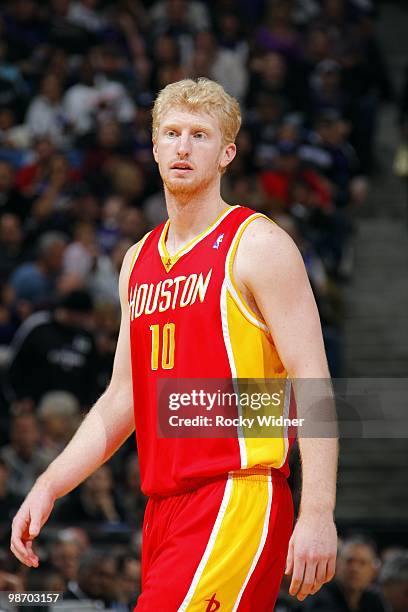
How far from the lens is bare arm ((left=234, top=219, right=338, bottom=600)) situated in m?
4.09

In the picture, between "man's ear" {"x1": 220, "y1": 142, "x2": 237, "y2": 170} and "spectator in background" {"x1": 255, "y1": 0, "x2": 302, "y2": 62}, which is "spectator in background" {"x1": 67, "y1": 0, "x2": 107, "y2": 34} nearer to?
"spectator in background" {"x1": 255, "y1": 0, "x2": 302, "y2": 62}

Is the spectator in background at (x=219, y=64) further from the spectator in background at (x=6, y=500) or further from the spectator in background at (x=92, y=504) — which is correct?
the spectator in background at (x=6, y=500)

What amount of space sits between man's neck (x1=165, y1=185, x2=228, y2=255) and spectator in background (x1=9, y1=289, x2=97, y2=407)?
605 centimetres

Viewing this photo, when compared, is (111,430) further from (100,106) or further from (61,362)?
(100,106)

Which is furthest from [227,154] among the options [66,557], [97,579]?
[66,557]

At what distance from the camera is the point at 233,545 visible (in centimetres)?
431

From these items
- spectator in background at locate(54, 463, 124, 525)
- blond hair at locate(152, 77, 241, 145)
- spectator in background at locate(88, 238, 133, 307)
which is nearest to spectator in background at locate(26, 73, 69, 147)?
spectator in background at locate(88, 238, 133, 307)

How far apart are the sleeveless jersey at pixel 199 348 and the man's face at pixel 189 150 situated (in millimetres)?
191

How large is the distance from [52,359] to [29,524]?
6.14 m

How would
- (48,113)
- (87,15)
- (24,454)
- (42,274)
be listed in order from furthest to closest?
1. (87,15)
2. (48,113)
3. (42,274)
4. (24,454)

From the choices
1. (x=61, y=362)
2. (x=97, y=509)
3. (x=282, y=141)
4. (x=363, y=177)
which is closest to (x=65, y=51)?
(x=282, y=141)

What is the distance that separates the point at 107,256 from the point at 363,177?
14.4ft

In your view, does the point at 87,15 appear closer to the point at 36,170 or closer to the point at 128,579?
the point at 36,170

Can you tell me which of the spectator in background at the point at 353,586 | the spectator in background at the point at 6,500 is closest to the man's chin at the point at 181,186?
the spectator in background at the point at 353,586
